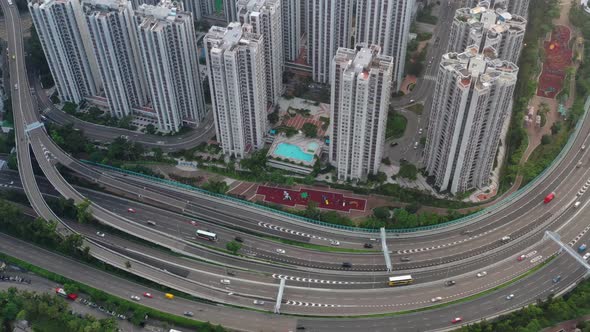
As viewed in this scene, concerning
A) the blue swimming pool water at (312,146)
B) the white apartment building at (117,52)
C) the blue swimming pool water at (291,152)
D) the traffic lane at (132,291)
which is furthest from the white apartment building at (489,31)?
the white apartment building at (117,52)

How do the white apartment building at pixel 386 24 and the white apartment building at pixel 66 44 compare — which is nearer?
the white apartment building at pixel 386 24

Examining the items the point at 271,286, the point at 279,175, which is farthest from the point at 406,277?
the point at 279,175

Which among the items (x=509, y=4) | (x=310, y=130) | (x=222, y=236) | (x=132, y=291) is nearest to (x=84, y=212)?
(x=132, y=291)

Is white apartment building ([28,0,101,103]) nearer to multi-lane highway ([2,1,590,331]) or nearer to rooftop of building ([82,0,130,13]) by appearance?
rooftop of building ([82,0,130,13])

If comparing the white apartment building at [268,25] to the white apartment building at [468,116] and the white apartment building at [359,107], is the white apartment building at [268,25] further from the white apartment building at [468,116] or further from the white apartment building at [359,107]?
the white apartment building at [468,116]

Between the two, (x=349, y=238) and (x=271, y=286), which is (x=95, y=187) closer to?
(x=271, y=286)

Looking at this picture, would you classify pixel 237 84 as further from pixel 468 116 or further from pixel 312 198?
pixel 468 116
